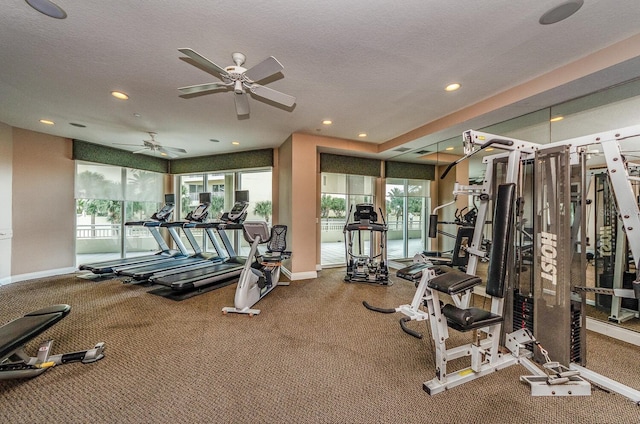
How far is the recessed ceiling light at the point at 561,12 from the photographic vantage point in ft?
5.81

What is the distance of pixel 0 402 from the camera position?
1710mm

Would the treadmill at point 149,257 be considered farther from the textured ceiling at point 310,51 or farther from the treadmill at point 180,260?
the textured ceiling at point 310,51

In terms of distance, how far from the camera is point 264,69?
217cm

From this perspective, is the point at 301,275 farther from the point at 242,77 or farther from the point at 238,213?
the point at 242,77

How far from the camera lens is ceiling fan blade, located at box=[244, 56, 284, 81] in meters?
2.04

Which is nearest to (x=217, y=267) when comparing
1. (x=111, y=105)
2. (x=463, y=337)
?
(x=111, y=105)

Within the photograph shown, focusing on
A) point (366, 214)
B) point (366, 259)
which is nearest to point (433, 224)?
point (366, 214)

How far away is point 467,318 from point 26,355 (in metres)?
3.41

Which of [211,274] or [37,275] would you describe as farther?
[37,275]

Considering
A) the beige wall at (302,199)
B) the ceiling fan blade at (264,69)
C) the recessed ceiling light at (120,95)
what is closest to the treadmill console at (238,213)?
the beige wall at (302,199)

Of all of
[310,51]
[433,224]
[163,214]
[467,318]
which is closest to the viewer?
[467,318]

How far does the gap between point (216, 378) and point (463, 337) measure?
2404 millimetres

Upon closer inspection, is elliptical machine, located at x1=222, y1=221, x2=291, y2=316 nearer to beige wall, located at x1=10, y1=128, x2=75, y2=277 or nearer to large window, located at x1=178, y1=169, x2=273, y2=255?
large window, located at x1=178, y1=169, x2=273, y2=255

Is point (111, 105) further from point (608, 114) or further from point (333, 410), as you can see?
point (608, 114)
